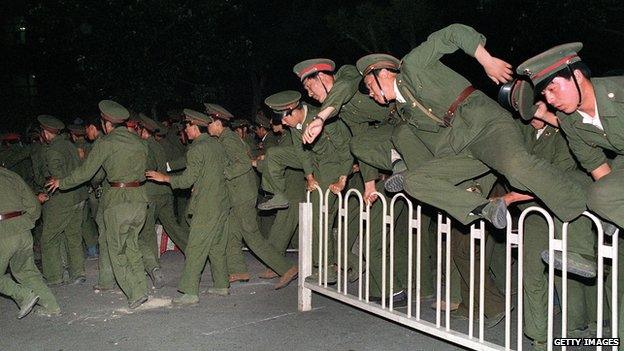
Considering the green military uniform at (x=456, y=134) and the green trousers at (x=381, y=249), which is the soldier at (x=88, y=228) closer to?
the green trousers at (x=381, y=249)

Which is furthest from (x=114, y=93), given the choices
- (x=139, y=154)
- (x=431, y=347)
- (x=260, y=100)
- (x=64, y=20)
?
(x=431, y=347)

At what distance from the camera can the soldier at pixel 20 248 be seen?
6824mm

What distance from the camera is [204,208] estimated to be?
773 centimetres

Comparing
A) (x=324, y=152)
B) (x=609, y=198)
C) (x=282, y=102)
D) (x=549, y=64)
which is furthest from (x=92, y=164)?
(x=609, y=198)

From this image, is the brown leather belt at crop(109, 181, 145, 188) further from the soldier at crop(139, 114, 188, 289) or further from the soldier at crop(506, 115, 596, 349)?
the soldier at crop(506, 115, 596, 349)

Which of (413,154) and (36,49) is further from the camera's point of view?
(36,49)

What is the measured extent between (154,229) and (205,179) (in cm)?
189

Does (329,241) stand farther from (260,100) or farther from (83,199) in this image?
(260,100)

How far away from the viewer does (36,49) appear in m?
36.3

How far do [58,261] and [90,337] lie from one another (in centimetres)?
274

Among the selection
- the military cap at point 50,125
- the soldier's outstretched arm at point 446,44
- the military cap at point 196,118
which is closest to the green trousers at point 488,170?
the soldier's outstretched arm at point 446,44

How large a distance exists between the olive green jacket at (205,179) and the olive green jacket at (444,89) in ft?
9.55

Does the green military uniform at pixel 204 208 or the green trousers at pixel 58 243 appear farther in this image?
the green trousers at pixel 58 243

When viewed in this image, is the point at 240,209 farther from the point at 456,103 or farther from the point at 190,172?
the point at 456,103
